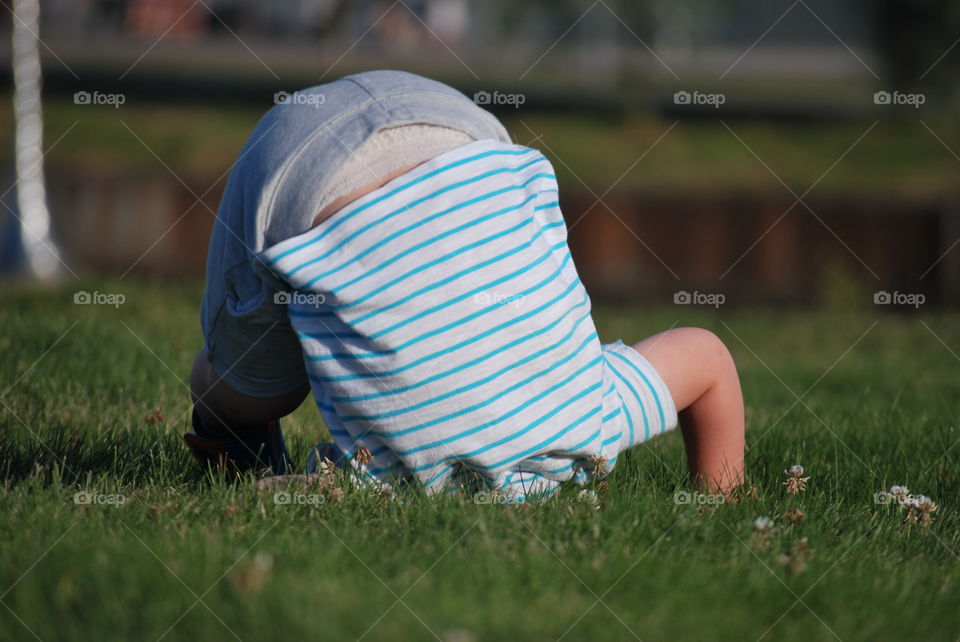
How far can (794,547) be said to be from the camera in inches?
91.9

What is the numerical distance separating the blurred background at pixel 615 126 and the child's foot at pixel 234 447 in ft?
10.3

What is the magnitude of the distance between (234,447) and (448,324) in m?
0.83

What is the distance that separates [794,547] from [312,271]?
3.83ft

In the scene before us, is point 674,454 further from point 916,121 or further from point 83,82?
point 916,121

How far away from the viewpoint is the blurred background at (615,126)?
1325 centimetres

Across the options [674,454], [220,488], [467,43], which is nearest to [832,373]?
[674,454]
